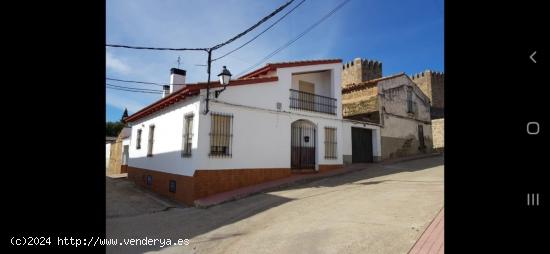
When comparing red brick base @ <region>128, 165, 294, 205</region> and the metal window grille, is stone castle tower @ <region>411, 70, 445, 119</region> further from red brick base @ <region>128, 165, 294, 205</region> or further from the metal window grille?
the metal window grille

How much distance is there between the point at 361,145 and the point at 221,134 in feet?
26.3

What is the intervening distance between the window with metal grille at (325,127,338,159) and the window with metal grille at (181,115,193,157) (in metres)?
5.87

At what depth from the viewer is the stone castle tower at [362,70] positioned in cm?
2695

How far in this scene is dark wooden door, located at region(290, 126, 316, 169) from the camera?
12.7 m

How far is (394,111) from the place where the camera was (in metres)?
17.6

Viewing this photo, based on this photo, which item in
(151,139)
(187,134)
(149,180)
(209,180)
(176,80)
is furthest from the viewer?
(176,80)

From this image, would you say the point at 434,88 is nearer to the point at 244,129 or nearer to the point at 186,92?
the point at 244,129

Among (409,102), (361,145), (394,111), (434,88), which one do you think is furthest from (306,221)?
(434,88)

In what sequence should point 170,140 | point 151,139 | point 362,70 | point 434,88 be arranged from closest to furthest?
point 170,140
point 151,139
point 362,70
point 434,88
